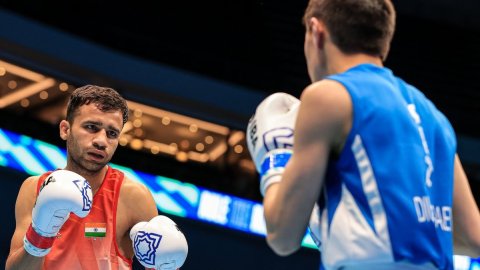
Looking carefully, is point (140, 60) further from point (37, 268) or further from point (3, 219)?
point (37, 268)

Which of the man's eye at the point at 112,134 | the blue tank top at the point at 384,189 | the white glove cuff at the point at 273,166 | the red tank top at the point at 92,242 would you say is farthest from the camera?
the man's eye at the point at 112,134

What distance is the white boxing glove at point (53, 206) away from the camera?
2.82 m

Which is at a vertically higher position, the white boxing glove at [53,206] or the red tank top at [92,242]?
the white boxing glove at [53,206]

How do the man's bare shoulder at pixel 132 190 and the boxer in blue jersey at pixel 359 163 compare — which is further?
the man's bare shoulder at pixel 132 190

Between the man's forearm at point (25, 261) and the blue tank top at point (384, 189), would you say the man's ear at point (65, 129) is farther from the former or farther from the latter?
the blue tank top at point (384, 189)

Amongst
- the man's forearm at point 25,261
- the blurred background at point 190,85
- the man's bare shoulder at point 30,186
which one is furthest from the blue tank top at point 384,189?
the blurred background at point 190,85

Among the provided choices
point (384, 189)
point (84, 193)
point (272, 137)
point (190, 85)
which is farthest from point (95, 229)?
point (190, 85)

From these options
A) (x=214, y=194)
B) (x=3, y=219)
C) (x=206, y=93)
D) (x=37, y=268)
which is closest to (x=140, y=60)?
(x=206, y=93)

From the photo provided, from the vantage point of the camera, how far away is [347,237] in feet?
5.65

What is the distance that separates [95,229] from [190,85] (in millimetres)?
5902

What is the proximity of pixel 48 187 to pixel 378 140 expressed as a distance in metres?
1.51

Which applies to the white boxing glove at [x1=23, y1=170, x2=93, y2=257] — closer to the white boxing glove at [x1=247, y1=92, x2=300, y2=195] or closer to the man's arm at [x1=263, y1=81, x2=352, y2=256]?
the white boxing glove at [x1=247, y1=92, x2=300, y2=195]

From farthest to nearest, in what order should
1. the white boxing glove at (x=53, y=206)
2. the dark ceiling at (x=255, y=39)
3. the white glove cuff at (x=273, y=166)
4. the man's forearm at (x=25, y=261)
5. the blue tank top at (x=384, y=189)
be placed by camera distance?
the dark ceiling at (x=255, y=39), the man's forearm at (x=25, y=261), the white boxing glove at (x=53, y=206), the white glove cuff at (x=273, y=166), the blue tank top at (x=384, y=189)

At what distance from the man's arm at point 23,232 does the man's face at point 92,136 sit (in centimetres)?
25
